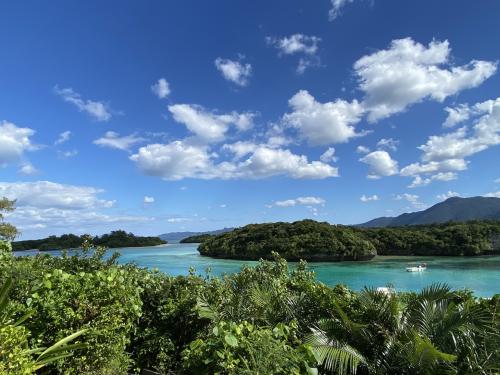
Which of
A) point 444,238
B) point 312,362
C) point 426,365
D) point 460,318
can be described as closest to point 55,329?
point 312,362

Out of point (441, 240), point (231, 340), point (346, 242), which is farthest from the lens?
point (441, 240)

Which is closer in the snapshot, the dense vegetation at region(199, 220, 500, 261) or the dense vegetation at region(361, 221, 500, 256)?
the dense vegetation at region(199, 220, 500, 261)

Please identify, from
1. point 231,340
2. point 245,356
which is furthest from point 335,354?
point 231,340

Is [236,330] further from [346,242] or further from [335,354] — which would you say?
[346,242]

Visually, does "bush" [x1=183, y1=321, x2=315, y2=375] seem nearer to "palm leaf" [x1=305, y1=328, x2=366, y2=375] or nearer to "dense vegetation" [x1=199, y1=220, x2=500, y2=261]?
"palm leaf" [x1=305, y1=328, x2=366, y2=375]

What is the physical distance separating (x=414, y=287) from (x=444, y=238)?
47486 millimetres

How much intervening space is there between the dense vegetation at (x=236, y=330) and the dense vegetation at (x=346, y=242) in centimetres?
6785

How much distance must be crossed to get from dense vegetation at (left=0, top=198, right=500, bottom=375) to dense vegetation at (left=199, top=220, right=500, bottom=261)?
67849 millimetres

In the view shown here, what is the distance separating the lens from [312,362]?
9.64 ft

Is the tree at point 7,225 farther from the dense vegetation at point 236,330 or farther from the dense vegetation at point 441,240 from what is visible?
the dense vegetation at point 441,240

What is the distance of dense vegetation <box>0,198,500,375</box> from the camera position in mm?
2840

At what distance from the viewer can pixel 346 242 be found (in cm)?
7644

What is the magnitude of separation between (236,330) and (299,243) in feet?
246

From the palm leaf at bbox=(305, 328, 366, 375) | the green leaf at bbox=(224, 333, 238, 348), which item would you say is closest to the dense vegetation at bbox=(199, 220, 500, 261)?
the palm leaf at bbox=(305, 328, 366, 375)
